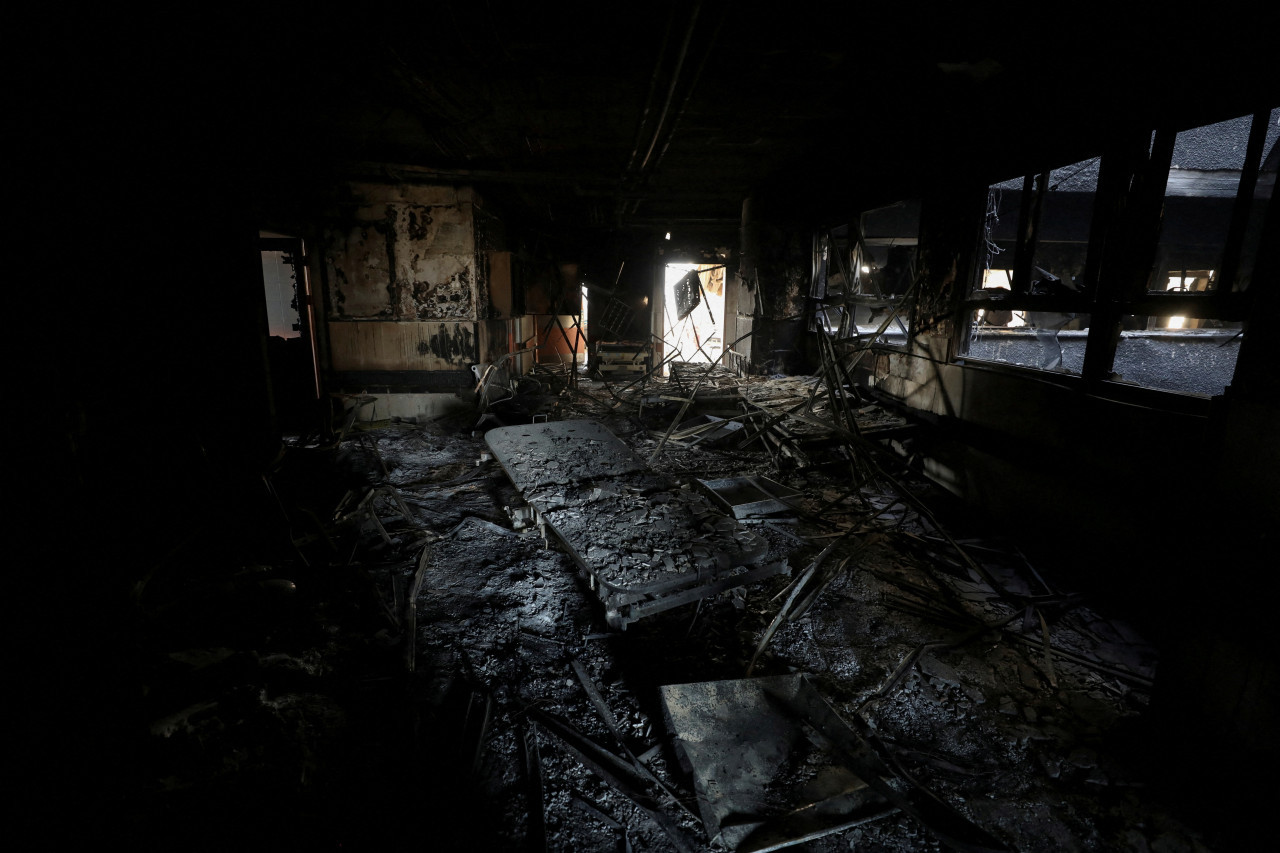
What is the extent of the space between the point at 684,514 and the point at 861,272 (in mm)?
9347

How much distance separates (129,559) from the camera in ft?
8.42

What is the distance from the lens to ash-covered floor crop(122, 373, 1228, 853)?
1.87 meters

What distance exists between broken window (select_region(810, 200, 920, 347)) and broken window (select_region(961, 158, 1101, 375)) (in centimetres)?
139

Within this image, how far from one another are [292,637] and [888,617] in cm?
353

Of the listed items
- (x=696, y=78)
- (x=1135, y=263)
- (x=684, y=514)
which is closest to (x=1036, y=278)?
(x=1135, y=263)

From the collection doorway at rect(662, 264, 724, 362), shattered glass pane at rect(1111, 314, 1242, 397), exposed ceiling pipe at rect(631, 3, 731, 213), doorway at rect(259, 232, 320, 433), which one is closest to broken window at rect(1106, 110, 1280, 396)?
shattered glass pane at rect(1111, 314, 1242, 397)

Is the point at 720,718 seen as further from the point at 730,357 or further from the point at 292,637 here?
the point at 730,357

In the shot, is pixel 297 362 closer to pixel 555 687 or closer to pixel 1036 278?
pixel 555 687

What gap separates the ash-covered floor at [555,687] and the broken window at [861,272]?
4981 millimetres

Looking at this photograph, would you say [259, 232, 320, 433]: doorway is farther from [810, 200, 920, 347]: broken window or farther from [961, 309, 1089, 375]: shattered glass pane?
[961, 309, 1089, 375]: shattered glass pane

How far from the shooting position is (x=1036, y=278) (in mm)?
7914

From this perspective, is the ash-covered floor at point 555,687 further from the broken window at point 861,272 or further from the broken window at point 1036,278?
the broken window at point 861,272

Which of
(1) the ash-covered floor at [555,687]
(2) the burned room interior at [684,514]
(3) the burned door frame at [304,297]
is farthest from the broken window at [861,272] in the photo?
(3) the burned door frame at [304,297]

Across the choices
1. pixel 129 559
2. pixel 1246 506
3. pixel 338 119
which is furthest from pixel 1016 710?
pixel 338 119
